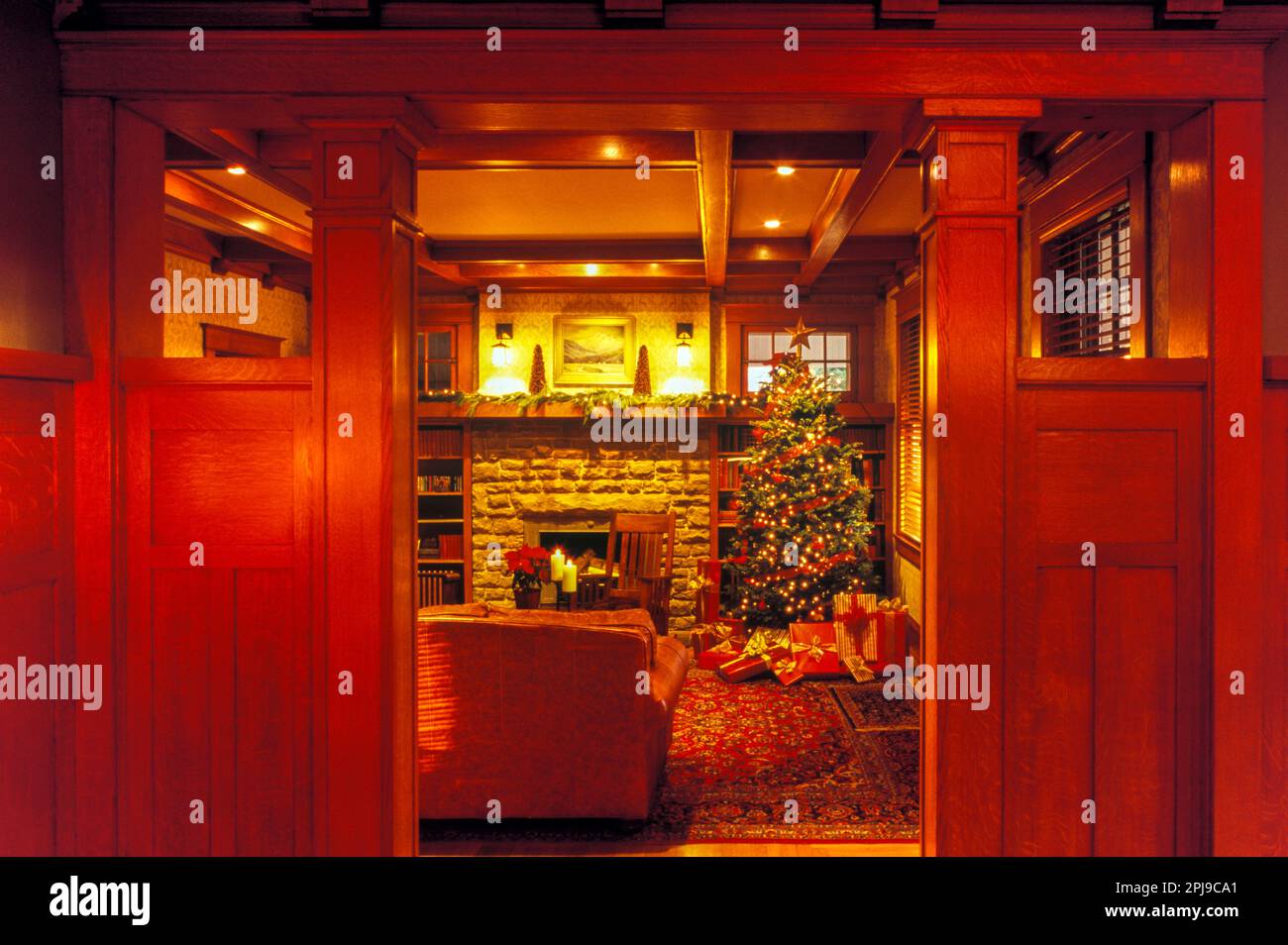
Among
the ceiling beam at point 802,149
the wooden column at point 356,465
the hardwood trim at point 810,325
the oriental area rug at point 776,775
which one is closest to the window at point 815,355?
the hardwood trim at point 810,325

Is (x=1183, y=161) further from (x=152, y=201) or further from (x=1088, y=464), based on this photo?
(x=152, y=201)

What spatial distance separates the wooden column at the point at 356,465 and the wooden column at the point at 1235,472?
2.47 metres

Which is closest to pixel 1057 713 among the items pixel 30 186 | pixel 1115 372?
pixel 1115 372

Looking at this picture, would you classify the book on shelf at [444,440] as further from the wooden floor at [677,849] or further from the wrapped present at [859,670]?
the wooden floor at [677,849]

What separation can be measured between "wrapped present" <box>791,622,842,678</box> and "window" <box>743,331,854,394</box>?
8.11 ft

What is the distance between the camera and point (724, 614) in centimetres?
755

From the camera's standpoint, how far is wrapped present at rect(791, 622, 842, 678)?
6207 millimetres

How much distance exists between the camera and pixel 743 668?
246 inches

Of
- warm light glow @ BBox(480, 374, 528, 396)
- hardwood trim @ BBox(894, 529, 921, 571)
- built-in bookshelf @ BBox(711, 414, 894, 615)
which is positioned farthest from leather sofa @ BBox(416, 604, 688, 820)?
warm light glow @ BBox(480, 374, 528, 396)

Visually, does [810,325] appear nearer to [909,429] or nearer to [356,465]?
[909,429]

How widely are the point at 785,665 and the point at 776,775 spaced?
1953mm

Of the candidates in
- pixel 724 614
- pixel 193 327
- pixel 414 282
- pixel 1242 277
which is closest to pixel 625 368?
pixel 724 614

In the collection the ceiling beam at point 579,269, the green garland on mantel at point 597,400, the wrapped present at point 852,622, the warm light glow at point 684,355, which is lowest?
the wrapped present at point 852,622

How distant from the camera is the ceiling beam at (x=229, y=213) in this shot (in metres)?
4.56
